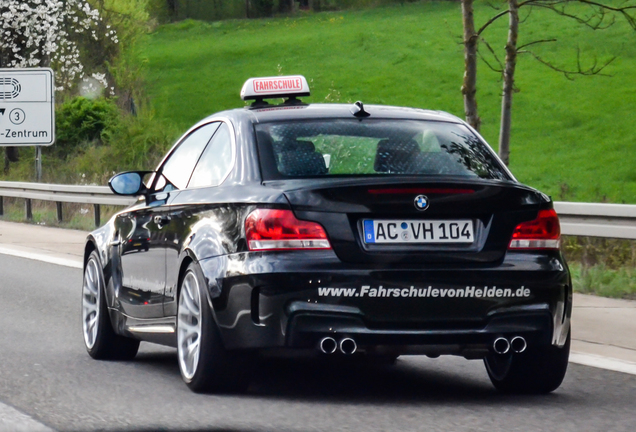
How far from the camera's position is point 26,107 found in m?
28.6

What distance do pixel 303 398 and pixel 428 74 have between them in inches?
2144

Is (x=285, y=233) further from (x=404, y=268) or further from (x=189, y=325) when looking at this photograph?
(x=189, y=325)

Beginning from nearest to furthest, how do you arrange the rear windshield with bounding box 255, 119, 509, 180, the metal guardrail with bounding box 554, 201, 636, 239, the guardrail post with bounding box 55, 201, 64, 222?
the rear windshield with bounding box 255, 119, 509, 180 < the metal guardrail with bounding box 554, 201, 636, 239 < the guardrail post with bounding box 55, 201, 64, 222

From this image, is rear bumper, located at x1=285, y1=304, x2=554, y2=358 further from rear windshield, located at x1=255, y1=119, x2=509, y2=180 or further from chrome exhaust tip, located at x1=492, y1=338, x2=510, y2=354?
rear windshield, located at x1=255, y1=119, x2=509, y2=180

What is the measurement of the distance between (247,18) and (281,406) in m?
90.4

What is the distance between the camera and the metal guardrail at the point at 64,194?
2059cm

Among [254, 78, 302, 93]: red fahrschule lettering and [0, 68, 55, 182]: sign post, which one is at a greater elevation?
[254, 78, 302, 93]: red fahrschule lettering

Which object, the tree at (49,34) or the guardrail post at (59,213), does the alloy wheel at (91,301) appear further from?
the tree at (49,34)

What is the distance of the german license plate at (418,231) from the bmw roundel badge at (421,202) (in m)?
0.07

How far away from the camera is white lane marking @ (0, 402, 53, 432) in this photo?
5.69 metres

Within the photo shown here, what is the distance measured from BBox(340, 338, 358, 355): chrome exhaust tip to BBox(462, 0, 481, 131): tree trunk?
884 centimetres

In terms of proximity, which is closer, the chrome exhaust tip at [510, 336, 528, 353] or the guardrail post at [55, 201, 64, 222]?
the chrome exhaust tip at [510, 336, 528, 353]

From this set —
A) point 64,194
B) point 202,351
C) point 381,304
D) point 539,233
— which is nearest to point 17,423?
point 202,351

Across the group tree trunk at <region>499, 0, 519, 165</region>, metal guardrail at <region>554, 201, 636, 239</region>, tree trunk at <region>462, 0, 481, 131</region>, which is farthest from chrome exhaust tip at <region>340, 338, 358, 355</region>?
tree trunk at <region>462, 0, 481, 131</region>
